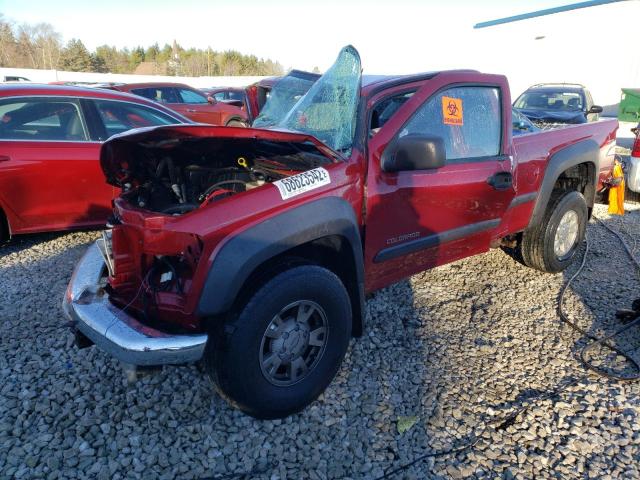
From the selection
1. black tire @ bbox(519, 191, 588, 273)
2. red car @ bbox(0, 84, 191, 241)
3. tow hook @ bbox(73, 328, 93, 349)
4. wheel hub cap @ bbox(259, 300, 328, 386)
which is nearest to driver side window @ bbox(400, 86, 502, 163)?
black tire @ bbox(519, 191, 588, 273)

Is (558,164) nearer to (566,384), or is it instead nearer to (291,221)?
(566,384)

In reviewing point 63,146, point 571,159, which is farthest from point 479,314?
point 63,146

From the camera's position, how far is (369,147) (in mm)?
2773

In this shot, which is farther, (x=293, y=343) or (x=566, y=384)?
(x=566, y=384)

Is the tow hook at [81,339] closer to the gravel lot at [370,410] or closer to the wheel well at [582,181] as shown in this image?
the gravel lot at [370,410]

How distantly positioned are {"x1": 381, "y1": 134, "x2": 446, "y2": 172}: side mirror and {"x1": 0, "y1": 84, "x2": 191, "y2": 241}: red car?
3.35 meters

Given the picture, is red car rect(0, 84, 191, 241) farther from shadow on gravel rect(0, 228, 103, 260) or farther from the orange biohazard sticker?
the orange biohazard sticker

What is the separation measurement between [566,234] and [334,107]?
289 centimetres

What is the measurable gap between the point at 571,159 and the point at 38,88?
529cm

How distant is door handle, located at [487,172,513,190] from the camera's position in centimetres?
343

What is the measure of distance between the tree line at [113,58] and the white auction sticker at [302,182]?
2218 inches

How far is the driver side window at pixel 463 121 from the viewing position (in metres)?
3.08

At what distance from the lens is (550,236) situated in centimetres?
425

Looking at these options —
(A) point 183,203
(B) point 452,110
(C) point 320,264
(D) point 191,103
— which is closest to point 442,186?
(B) point 452,110
